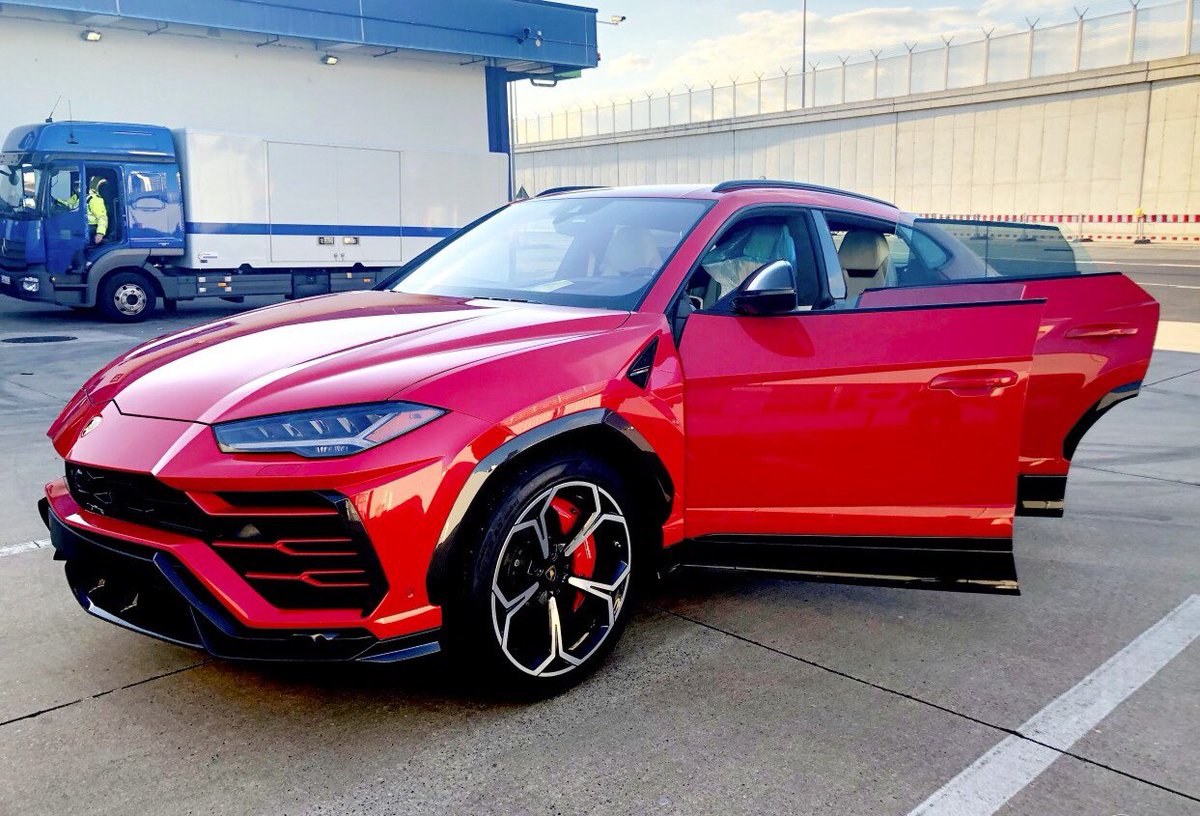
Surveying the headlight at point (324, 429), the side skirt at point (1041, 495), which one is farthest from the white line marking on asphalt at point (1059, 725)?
the headlight at point (324, 429)

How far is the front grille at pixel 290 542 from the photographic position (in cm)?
270

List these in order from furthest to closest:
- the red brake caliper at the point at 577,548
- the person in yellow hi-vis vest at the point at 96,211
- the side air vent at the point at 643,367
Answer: the person in yellow hi-vis vest at the point at 96,211
the side air vent at the point at 643,367
the red brake caliper at the point at 577,548

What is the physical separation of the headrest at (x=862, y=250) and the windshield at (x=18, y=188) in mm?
14241

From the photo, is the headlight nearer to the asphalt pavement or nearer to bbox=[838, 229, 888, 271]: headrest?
the asphalt pavement

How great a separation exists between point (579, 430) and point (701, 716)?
954mm

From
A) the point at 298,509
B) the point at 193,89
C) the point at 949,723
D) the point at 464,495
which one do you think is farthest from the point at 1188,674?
the point at 193,89

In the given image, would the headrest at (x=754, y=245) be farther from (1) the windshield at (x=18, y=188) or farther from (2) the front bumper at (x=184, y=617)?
(1) the windshield at (x=18, y=188)

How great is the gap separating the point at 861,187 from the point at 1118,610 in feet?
131

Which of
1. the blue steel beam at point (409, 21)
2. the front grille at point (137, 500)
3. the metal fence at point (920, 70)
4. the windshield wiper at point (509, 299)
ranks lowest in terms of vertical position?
the front grille at point (137, 500)

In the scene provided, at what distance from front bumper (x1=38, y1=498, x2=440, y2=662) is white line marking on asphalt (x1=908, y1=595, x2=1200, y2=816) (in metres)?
1.47

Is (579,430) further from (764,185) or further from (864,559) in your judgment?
(764,185)

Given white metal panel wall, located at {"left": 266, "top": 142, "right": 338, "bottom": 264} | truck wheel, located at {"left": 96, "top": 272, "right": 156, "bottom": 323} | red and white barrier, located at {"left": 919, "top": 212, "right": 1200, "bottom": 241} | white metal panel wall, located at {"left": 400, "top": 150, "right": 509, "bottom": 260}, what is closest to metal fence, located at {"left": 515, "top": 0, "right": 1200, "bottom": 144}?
red and white barrier, located at {"left": 919, "top": 212, "right": 1200, "bottom": 241}

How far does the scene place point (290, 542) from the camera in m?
2.72

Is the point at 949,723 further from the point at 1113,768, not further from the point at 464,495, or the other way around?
the point at 464,495
